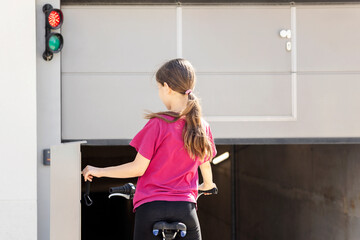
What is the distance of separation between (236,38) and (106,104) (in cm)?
161

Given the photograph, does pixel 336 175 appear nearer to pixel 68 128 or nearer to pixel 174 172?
pixel 68 128

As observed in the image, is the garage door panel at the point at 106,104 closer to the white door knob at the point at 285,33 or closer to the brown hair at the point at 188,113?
the white door knob at the point at 285,33

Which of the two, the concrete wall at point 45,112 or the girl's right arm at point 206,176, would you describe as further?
the concrete wall at point 45,112

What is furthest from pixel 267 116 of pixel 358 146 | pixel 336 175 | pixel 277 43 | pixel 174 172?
pixel 174 172

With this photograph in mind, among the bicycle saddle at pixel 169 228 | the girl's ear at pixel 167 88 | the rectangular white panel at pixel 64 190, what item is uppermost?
the girl's ear at pixel 167 88

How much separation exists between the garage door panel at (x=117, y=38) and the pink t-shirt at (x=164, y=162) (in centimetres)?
326

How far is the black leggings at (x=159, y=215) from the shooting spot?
288 centimetres

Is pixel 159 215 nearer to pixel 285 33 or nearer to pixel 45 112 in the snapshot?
pixel 45 112

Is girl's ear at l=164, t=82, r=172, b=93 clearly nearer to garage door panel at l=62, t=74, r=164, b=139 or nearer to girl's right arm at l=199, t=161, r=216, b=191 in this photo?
girl's right arm at l=199, t=161, r=216, b=191

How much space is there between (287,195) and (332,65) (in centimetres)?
502

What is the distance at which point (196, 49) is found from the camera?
612 cm
